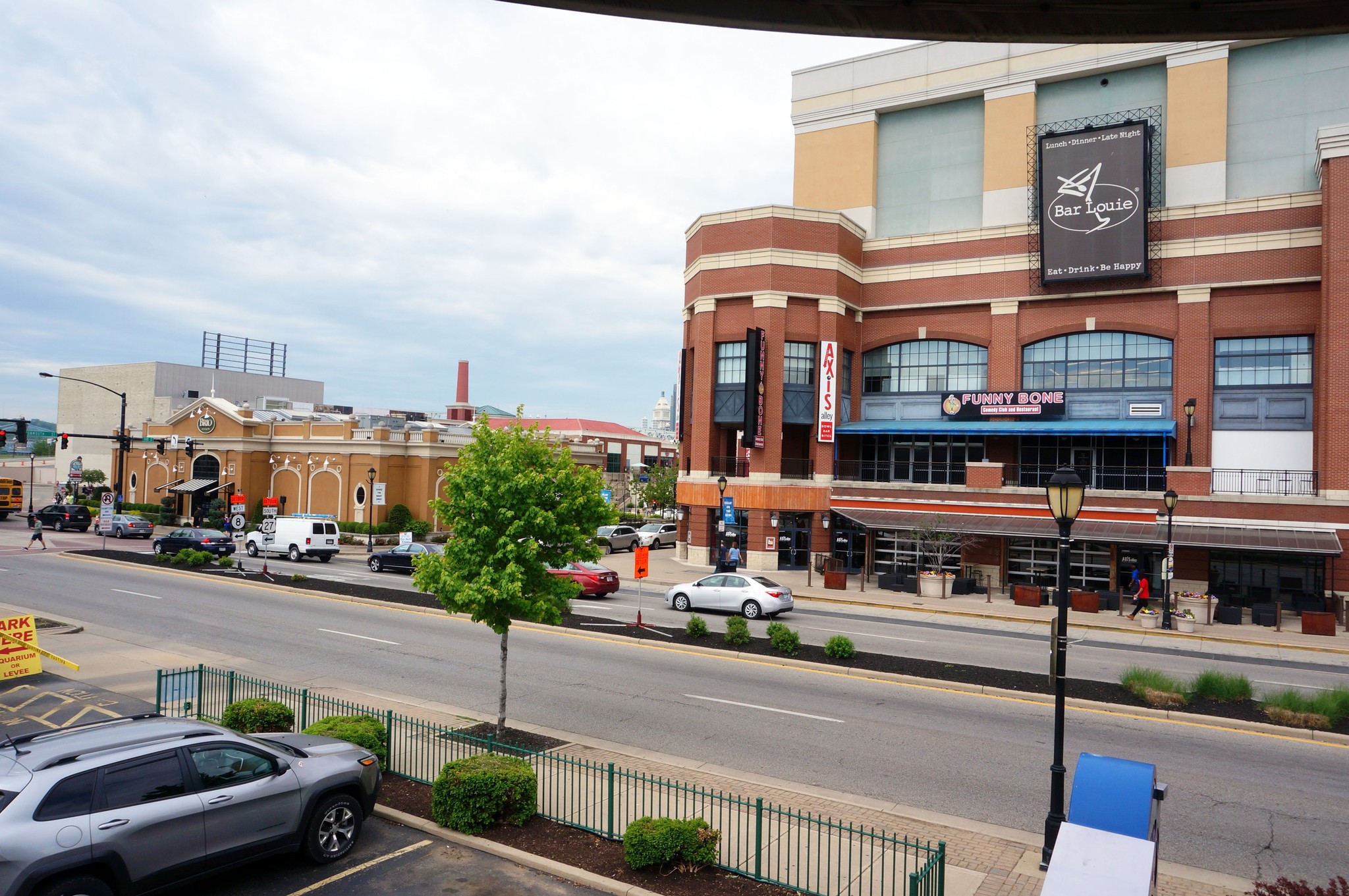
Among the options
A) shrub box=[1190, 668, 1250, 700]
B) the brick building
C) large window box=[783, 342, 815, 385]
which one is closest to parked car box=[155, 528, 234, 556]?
the brick building

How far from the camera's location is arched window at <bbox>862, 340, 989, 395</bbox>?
4200 cm

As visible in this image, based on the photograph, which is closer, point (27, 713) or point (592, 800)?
point (592, 800)

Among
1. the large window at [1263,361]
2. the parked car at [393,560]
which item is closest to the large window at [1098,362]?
the large window at [1263,361]

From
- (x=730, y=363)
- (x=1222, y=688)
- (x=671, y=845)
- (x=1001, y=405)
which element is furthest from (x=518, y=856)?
(x=1001, y=405)

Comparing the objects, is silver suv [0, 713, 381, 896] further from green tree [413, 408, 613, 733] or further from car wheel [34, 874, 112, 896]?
green tree [413, 408, 613, 733]

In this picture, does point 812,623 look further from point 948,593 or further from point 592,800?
point 592,800

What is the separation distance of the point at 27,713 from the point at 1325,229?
42.0 m

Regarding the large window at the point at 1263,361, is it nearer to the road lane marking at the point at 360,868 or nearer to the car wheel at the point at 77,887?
the road lane marking at the point at 360,868

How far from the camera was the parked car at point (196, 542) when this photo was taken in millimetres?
40062

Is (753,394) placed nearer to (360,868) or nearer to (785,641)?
(785,641)

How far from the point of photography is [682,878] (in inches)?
323

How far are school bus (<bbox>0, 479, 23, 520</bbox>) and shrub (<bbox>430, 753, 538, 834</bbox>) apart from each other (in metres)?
68.7

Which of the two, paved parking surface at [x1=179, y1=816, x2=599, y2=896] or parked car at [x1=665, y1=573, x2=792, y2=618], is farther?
parked car at [x1=665, y1=573, x2=792, y2=618]

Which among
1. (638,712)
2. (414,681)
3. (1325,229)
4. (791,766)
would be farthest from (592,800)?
(1325,229)
